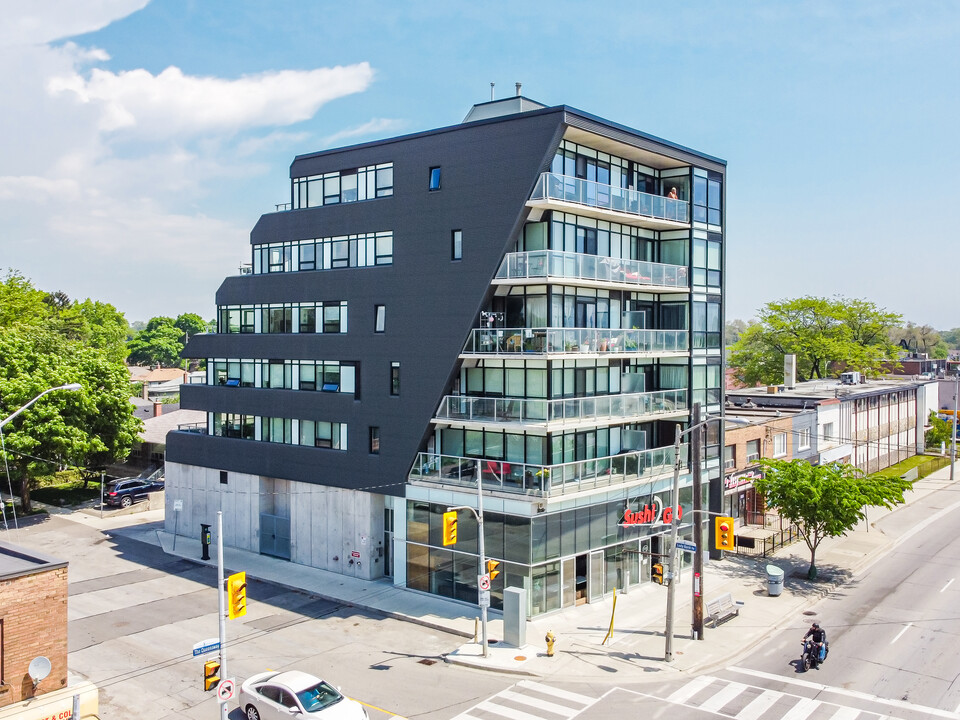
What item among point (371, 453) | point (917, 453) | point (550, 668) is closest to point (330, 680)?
point (550, 668)

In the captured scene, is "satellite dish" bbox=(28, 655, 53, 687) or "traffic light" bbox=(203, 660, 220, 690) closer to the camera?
"satellite dish" bbox=(28, 655, 53, 687)

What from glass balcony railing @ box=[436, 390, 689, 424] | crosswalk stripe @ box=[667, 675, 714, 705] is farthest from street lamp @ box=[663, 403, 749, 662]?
glass balcony railing @ box=[436, 390, 689, 424]

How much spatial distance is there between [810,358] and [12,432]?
232ft

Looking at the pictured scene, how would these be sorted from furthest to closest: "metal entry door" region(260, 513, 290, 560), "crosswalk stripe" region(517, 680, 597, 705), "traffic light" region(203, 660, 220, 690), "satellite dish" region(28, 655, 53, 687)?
"metal entry door" region(260, 513, 290, 560) → "crosswalk stripe" region(517, 680, 597, 705) → "traffic light" region(203, 660, 220, 690) → "satellite dish" region(28, 655, 53, 687)

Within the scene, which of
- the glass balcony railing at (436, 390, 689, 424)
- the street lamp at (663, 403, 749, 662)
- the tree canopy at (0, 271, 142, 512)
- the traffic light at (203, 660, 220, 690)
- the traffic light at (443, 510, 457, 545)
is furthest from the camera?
the tree canopy at (0, 271, 142, 512)

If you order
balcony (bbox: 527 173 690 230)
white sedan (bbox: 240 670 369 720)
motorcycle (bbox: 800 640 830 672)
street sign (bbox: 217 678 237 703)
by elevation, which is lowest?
motorcycle (bbox: 800 640 830 672)

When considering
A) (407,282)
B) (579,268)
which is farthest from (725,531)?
(407,282)

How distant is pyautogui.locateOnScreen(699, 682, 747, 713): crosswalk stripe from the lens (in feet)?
68.7

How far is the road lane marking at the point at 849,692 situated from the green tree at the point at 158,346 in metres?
139

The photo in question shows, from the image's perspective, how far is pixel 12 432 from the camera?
141ft

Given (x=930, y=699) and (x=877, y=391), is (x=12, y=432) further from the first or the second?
(x=877, y=391)

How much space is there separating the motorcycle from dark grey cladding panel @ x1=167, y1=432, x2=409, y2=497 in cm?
1627

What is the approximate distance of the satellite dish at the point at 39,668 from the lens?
16484 mm

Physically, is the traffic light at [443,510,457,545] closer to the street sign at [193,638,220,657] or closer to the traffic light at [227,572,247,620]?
the traffic light at [227,572,247,620]
